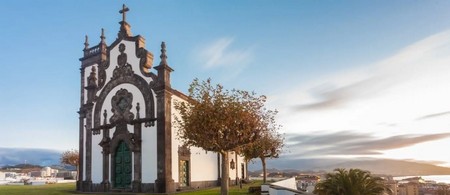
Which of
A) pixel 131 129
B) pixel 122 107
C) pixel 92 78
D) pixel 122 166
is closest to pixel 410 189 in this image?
pixel 122 166

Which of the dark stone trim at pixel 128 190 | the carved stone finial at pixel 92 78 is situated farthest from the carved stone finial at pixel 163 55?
the dark stone trim at pixel 128 190

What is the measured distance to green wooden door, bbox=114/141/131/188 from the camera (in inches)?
1115

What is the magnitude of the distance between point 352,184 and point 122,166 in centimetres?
1769

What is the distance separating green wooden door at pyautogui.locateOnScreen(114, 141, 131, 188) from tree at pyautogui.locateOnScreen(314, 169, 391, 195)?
15.4 m

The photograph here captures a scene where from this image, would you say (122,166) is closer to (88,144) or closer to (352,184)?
(88,144)

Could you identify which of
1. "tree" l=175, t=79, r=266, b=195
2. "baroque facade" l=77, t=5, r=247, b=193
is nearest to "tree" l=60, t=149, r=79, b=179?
"baroque facade" l=77, t=5, r=247, b=193

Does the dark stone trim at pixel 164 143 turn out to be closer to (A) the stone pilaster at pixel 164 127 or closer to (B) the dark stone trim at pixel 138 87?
(A) the stone pilaster at pixel 164 127

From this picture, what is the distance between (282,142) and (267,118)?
1597 cm

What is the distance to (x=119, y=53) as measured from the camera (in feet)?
100

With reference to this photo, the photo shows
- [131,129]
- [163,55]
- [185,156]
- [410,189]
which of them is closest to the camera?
[163,55]

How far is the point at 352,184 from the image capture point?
1811 centimetres

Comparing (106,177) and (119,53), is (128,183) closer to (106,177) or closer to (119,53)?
(106,177)

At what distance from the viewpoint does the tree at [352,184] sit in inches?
708

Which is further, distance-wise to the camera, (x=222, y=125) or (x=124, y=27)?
(x=124, y=27)
